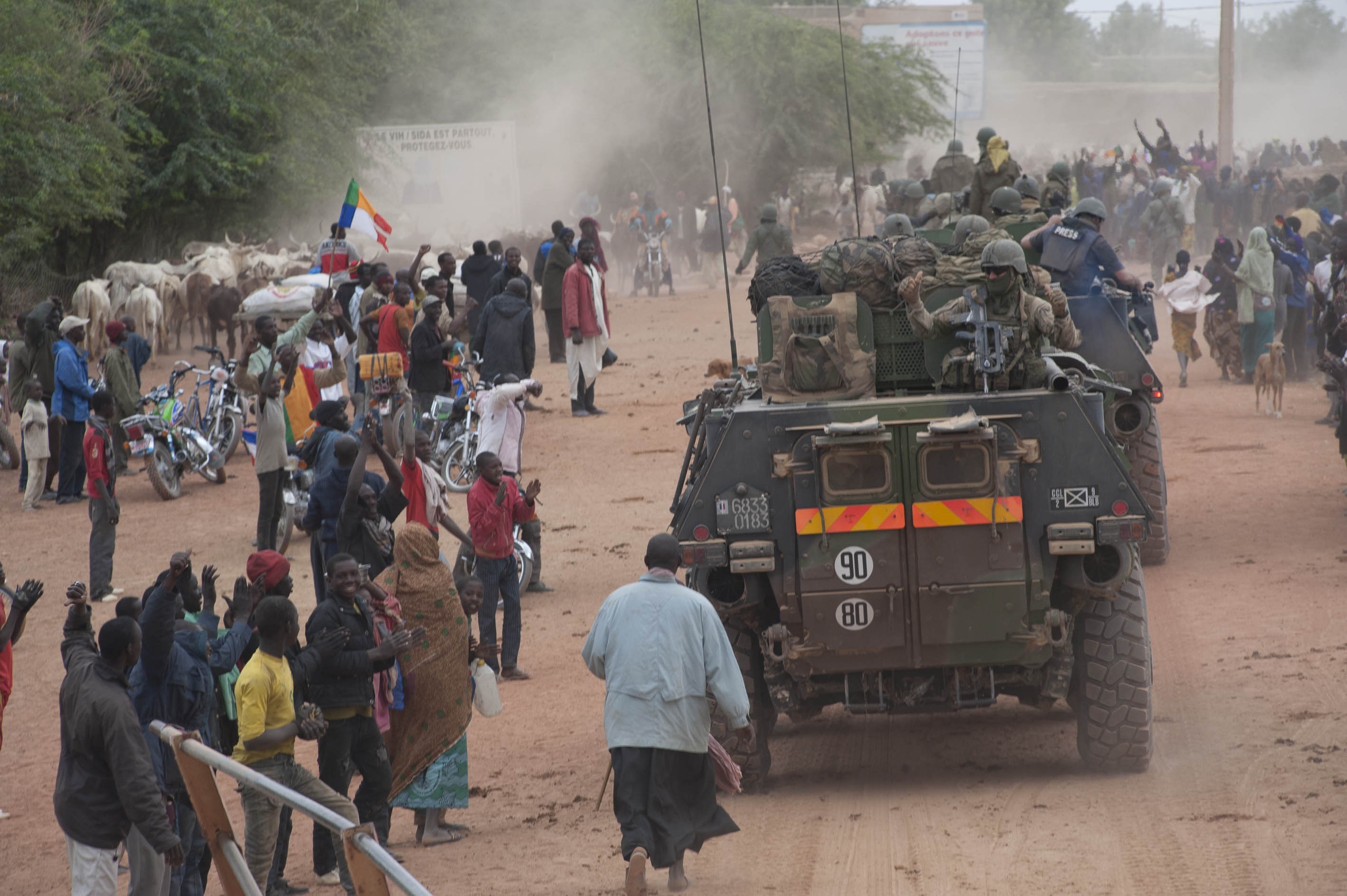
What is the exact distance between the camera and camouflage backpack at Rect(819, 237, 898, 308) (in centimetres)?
848

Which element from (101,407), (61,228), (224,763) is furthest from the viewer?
(61,228)

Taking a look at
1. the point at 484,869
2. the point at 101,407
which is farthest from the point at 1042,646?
the point at 101,407

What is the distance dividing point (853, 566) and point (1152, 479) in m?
5.31

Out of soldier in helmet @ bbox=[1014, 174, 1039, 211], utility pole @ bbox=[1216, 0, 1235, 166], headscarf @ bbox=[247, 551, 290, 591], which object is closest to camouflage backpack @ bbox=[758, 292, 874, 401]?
headscarf @ bbox=[247, 551, 290, 591]

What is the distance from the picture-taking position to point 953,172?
18578 mm

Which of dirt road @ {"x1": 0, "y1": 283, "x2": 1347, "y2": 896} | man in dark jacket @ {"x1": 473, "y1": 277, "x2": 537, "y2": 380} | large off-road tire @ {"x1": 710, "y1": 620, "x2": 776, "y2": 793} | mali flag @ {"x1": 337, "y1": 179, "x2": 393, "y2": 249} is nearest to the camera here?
dirt road @ {"x1": 0, "y1": 283, "x2": 1347, "y2": 896}

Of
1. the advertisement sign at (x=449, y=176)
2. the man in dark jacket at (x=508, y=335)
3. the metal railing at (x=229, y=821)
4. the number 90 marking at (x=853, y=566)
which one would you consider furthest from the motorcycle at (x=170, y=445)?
the advertisement sign at (x=449, y=176)

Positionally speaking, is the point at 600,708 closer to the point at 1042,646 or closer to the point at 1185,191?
the point at 1042,646

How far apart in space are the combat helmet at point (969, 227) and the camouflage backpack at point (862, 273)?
1588 millimetres

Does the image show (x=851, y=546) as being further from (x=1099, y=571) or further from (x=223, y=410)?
(x=223, y=410)

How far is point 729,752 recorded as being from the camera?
7598 mm

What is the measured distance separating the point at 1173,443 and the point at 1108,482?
9919mm

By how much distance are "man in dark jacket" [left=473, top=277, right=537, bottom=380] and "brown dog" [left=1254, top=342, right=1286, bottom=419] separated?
27.0ft

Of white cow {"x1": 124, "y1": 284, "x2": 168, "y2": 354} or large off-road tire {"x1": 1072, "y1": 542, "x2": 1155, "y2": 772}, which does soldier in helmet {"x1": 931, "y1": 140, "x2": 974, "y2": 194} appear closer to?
large off-road tire {"x1": 1072, "y1": 542, "x2": 1155, "y2": 772}
